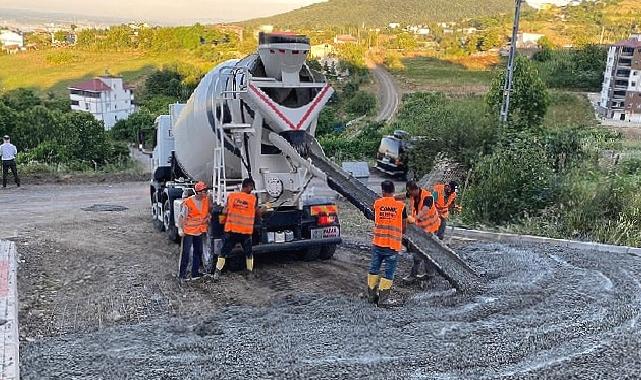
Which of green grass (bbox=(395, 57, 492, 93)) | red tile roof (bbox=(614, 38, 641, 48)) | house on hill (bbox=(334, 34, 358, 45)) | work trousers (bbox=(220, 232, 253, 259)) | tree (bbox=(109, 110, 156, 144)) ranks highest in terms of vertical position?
house on hill (bbox=(334, 34, 358, 45))

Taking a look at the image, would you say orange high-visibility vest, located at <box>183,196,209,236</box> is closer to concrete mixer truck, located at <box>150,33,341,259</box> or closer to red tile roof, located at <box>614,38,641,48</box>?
concrete mixer truck, located at <box>150,33,341,259</box>

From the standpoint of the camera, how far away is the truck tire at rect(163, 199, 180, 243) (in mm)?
10235

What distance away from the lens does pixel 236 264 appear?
28.6 ft

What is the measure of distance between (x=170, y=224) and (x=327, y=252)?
9.68 ft

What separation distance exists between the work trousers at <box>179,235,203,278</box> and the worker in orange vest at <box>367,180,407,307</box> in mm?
2424

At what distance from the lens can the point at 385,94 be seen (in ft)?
213

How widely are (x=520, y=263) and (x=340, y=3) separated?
20135 centimetres

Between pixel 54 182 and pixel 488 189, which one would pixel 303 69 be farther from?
Result: pixel 54 182

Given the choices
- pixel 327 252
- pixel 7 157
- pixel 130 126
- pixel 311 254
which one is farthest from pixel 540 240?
pixel 130 126

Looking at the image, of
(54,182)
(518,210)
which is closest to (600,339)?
(518,210)

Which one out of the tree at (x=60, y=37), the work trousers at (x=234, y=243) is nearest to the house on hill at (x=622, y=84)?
the work trousers at (x=234, y=243)

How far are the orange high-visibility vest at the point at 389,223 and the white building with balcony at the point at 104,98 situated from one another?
64075mm

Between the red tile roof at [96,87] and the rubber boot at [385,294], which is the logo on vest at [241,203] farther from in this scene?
the red tile roof at [96,87]

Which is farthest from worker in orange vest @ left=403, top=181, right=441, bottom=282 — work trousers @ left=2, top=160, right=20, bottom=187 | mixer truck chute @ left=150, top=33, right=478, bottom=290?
work trousers @ left=2, top=160, right=20, bottom=187
